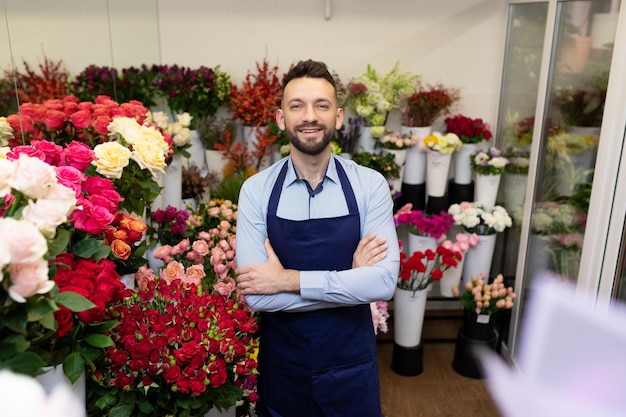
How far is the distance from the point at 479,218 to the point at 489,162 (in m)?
0.37

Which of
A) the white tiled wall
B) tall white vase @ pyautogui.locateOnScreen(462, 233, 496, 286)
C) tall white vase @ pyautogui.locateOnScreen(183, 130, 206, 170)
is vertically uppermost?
the white tiled wall

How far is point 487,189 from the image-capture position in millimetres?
3770

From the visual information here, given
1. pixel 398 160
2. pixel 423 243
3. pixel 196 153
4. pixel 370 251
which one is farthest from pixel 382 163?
pixel 370 251

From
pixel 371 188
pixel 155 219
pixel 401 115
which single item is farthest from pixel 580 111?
pixel 155 219

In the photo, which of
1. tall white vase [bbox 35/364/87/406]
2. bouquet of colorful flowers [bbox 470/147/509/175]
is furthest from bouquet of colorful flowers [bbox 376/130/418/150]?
tall white vase [bbox 35/364/87/406]

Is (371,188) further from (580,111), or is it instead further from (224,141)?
(224,141)

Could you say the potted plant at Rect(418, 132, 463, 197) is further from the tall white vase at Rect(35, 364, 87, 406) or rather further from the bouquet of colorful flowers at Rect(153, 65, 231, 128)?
the tall white vase at Rect(35, 364, 87, 406)

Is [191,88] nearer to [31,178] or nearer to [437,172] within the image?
[437,172]

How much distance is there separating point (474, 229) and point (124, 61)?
2.41m

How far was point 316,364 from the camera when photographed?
1.89 meters

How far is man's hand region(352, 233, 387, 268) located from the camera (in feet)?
6.10

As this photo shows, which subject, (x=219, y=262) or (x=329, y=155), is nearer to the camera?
(x=329, y=155)

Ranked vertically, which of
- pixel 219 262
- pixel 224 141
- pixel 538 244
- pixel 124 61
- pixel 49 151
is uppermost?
pixel 124 61

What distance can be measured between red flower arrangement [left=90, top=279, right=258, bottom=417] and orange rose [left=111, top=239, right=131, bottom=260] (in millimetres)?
101
